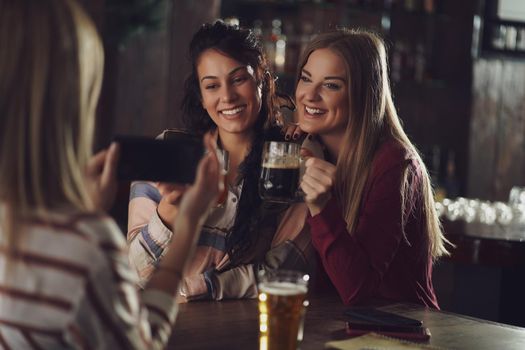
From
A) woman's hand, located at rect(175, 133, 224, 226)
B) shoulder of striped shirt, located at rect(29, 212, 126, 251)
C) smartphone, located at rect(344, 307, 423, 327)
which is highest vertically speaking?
woman's hand, located at rect(175, 133, 224, 226)

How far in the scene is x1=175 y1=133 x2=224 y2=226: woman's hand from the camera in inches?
56.2

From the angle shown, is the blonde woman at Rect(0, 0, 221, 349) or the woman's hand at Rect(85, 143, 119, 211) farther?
the woman's hand at Rect(85, 143, 119, 211)

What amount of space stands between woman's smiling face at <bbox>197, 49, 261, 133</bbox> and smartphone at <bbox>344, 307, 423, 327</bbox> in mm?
768

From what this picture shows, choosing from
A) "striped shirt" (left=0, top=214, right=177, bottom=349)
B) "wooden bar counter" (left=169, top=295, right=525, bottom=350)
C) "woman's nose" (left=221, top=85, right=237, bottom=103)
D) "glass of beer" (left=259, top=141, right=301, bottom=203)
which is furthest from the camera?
"woman's nose" (left=221, top=85, right=237, bottom=103)

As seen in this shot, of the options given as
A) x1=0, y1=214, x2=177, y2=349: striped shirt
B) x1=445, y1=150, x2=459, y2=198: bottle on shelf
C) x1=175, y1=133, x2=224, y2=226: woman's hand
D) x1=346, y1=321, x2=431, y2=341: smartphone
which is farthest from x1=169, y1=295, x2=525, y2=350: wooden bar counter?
x1=445, y1=150, x2=459, y2=198: bottle on shelf

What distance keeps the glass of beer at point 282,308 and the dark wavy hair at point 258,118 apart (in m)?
0.75

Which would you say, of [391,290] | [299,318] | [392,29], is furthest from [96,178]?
[392,29]

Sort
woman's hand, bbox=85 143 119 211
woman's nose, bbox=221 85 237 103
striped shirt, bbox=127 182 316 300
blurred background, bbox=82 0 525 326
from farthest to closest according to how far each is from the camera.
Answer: blurred background, bbox=82 0 525 326, woman's nose, bbox=221 85 237 103, striped shirt, bbox=127 182 316 300, woman's hand, bbox=85 143 119 211

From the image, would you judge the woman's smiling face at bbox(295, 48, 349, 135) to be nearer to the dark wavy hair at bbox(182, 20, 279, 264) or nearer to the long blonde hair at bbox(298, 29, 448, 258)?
the long blonde hair at bbox(298, 29, 448, 258)

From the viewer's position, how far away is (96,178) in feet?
5.42

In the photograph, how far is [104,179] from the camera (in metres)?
1.60

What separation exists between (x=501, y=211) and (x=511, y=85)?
1938 millimetres

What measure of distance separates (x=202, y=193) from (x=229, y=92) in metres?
1.13

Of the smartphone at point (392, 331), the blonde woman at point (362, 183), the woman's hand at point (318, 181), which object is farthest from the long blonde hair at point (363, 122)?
the smartphone at point (392, 331)
